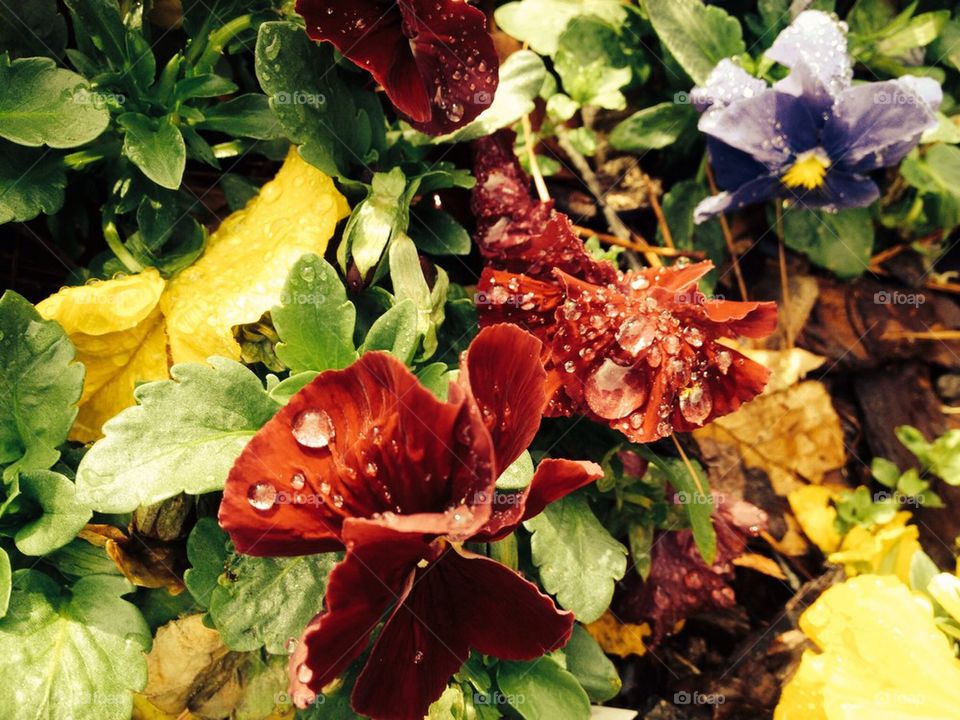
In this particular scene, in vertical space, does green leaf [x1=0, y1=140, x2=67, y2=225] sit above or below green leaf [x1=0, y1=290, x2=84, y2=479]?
above

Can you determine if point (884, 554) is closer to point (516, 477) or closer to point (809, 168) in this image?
point (809, 168)

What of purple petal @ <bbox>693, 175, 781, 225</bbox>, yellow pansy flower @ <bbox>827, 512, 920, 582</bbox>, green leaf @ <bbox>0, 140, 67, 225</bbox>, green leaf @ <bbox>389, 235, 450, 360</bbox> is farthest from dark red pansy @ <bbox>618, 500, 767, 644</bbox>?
green leaf @ <bbox>0, 140, 67, 225</bbox>

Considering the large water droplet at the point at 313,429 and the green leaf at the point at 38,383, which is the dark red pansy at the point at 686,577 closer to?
the large water droplet at the point at 313,429

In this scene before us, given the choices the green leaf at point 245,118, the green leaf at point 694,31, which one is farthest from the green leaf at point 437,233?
the green leaf at point 694,31

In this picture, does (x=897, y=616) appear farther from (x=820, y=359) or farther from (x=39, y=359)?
(x=39, y=359)

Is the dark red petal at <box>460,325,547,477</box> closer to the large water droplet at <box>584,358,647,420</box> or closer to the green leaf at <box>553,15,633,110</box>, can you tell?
the large water droplet at <box>584,358,647,420</box>
